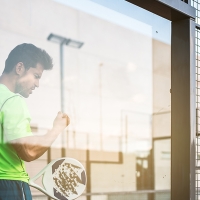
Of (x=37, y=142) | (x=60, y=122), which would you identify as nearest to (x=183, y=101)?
(x=60, y=122)

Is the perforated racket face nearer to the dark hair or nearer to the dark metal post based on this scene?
the dark hair

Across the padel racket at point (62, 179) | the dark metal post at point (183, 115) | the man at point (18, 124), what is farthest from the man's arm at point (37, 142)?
the dark metal post at point (183, 115)

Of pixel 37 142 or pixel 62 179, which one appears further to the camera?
pixel 62 179

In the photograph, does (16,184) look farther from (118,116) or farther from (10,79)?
(118,116)

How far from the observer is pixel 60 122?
2.26 meters

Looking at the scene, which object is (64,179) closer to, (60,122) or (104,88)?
(60,122)

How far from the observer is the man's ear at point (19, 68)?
6.86ft

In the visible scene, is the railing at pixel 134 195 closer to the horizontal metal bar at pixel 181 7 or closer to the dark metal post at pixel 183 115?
the dark metal post at pixel 183 115

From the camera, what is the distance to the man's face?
209cm

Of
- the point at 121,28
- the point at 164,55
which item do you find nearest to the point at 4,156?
the point at 121,28

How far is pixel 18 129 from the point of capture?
2.07 metres

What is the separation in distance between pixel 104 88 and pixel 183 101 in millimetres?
561

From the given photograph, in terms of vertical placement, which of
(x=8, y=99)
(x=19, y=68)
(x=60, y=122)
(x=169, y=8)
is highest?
(x=169, y=8)

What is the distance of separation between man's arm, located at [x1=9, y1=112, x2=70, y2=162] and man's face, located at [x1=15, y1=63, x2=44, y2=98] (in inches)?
8.6
